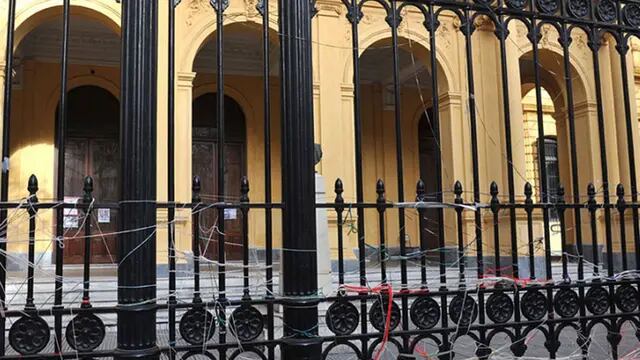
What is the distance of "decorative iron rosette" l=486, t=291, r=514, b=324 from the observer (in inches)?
111

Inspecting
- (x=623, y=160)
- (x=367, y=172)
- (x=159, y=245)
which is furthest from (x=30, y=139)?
(x=623, y=160)

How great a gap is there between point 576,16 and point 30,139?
1147cm

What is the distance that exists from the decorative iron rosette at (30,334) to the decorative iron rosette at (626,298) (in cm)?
293

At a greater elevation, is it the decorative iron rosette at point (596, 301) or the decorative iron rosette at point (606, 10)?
the decorative iron rosette at point (606, 10)

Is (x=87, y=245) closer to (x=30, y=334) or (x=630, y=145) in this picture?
(x=30, y=334)

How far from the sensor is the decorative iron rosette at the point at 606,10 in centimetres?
326

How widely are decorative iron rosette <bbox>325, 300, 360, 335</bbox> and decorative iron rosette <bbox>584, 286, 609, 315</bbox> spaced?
137cm

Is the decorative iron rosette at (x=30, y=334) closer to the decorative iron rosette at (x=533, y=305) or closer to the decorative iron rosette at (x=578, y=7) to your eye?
the decorative iron rosette at (x=533, y=305)

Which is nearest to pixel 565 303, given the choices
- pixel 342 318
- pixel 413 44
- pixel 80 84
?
pixel 342 318

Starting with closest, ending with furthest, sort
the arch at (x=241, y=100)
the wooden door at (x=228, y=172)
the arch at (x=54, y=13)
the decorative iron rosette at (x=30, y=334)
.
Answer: the decorative iron rosette at (x=30, y=334), the arch at (x=54, y=13), the wooden door at (x=228, y=172), the arch at (x=241, y=100)

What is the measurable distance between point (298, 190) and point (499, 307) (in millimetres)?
1223

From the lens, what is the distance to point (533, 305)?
2904 millimetres

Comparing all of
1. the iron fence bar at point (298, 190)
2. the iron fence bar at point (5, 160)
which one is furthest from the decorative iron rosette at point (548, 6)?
the iron fence bar at point (5, 160)

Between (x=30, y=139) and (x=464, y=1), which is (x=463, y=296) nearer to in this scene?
(x=464, y=1)
